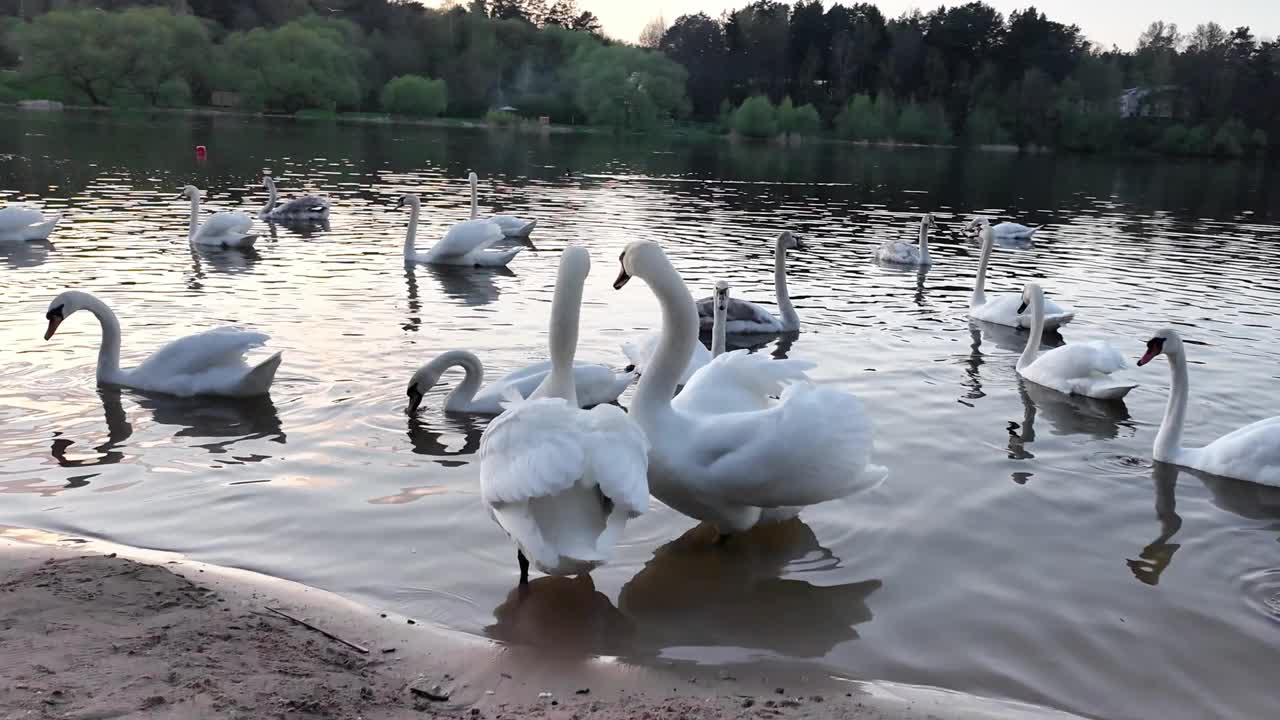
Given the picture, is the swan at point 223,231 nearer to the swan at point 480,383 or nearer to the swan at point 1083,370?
the swan at point 480,383

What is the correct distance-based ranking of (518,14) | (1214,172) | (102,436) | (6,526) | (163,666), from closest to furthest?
(163,666) → (6,526) → (102,436) → (1214,172) → (518,14)

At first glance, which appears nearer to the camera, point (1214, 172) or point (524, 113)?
point (1214, 172)

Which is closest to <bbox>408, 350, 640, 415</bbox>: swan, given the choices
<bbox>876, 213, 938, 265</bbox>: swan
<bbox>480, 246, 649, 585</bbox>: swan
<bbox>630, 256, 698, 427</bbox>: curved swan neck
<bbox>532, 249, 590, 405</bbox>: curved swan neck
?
<bbox>532, 249, 590, 405</bbox>: curved swan neck

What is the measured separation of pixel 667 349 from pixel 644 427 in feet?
1.59

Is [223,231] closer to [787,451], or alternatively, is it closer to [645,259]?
[645,259]

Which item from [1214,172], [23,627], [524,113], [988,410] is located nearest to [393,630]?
[23,627]

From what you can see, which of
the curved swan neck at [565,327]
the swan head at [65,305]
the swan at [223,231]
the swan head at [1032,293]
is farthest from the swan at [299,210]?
the curved swan neck at [565,327]

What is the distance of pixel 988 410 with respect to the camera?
9.30 meters

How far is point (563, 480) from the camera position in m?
4.62

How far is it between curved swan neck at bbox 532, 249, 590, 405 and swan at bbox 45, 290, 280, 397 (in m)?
3.50

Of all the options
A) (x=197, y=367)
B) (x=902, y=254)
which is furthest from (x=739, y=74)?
(x=197, y=367)

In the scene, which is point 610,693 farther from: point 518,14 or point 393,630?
point 518,14

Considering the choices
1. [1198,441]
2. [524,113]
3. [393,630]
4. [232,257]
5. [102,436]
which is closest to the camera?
[393,630]

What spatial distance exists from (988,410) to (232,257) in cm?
1197
